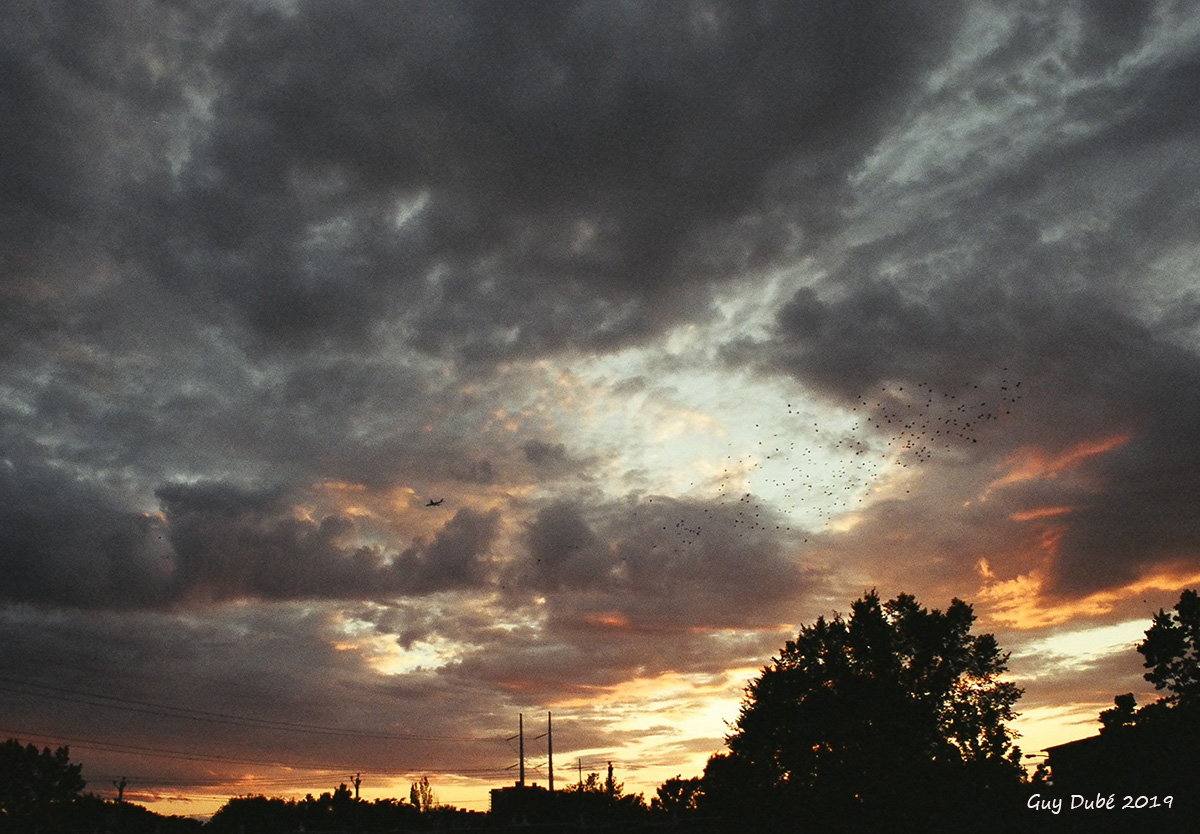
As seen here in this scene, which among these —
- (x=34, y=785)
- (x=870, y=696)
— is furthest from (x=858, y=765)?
(x=34, y=785)

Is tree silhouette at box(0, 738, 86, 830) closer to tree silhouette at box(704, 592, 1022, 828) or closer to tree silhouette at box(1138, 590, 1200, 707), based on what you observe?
tree silhouette at box(704, 592, 1022, 828)

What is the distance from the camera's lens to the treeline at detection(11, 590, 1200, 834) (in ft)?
83.7

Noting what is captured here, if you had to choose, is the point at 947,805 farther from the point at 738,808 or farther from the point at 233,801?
the point at 233,801

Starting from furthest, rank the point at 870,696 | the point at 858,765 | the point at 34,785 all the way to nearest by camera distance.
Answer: the point at 34,785 → the point at 870,696 → the point at 858,765

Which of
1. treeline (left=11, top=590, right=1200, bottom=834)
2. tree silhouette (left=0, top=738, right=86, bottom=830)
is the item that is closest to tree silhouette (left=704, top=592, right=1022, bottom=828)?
treeline (left=11, top=590, right=1200, bottom=834)

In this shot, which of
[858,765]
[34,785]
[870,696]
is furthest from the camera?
[34,785]

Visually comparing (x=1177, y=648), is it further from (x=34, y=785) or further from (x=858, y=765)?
(x=34, y=785)

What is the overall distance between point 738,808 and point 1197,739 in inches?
608

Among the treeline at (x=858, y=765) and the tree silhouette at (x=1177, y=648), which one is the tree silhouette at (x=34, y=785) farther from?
the tree silhouette at (x=1177, y=648)

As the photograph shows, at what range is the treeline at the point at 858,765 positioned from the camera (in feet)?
83.7

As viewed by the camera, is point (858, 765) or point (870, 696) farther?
point (870, 696)

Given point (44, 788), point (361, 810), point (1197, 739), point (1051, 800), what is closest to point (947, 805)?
point (1051, 800)

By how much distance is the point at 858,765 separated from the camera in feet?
95.7

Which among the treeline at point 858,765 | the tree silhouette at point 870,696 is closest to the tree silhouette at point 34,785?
the treeline at point 858,765
